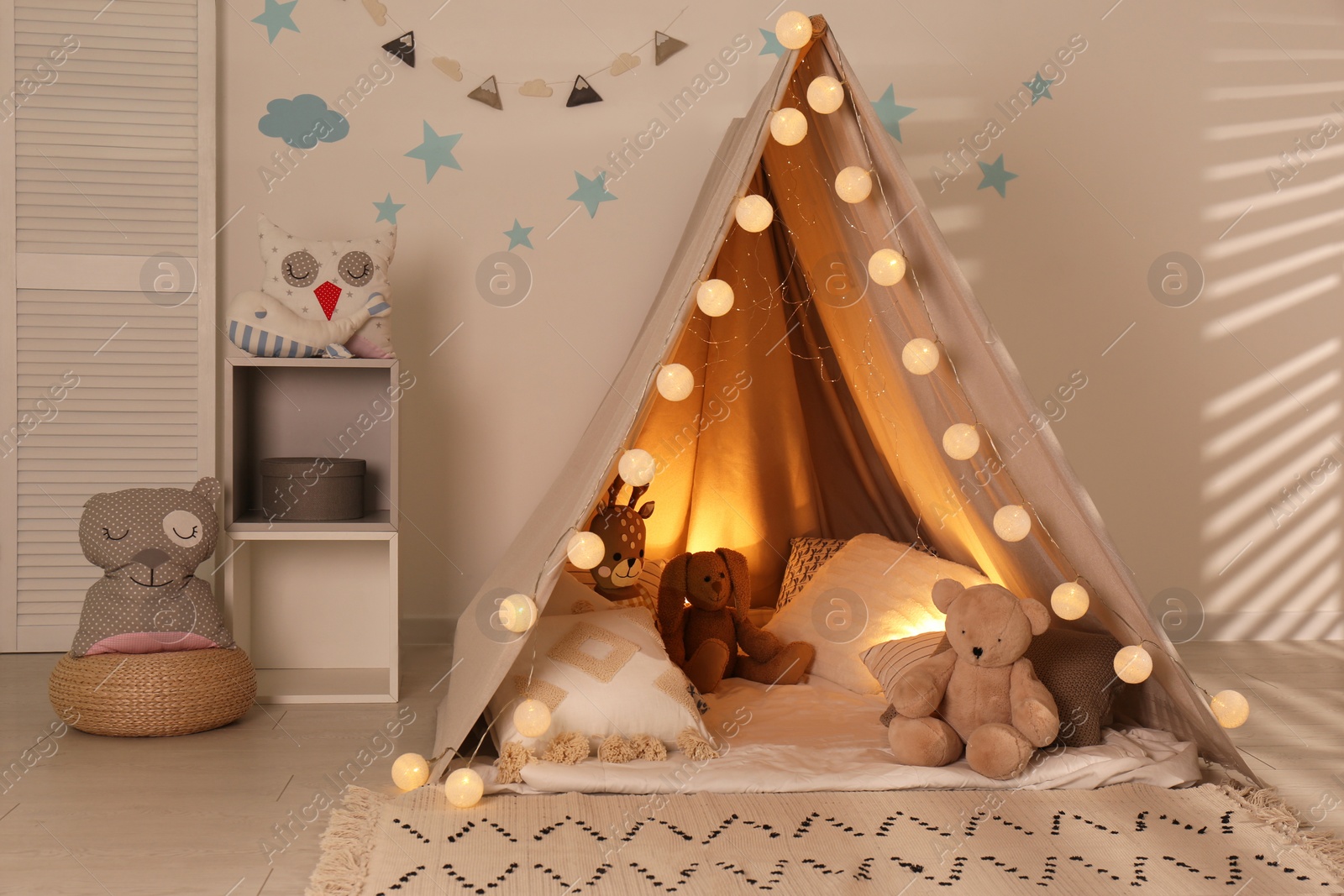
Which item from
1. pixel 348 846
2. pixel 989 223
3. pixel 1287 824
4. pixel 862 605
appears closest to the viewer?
pixel 348 846

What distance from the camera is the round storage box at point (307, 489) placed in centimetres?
272

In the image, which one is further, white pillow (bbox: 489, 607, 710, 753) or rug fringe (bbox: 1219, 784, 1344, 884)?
white pillow (bbox: 489, 607, 710, 753)

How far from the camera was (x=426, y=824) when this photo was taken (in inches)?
71.7

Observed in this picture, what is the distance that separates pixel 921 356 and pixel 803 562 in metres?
1.10

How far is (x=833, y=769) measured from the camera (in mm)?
2053

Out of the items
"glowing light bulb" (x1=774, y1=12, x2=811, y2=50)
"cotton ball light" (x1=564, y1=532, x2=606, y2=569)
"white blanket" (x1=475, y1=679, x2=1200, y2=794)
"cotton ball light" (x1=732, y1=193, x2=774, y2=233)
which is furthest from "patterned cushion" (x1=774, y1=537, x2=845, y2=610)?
"glowing light bulb" (x1=774, y1=12, x2=811, y2=50)

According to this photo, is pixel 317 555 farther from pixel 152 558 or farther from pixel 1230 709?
pixel 1230 709

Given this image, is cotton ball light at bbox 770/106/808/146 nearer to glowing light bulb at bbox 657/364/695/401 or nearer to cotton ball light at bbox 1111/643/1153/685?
glowing light bulb at bbox 657/364/695/401

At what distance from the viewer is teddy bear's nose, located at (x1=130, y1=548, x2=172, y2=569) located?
2.45 meters

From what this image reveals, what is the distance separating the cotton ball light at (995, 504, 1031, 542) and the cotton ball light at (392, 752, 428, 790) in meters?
1.18

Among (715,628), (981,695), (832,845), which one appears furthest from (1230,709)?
(715,628)

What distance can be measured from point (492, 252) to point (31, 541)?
159cm

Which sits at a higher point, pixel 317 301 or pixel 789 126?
pixel 789 126

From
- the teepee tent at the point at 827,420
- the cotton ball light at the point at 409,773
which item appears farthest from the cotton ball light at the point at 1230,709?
the cotton ball light at the point at 409,773
